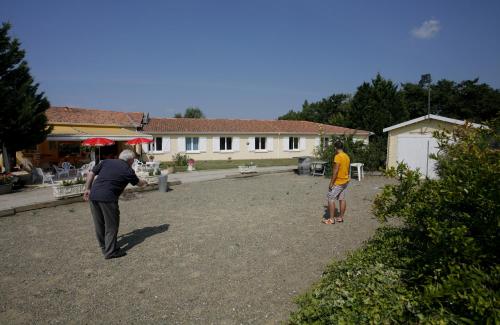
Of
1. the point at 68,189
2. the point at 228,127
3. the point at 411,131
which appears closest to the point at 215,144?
the point at 228,127

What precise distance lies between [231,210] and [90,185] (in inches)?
173

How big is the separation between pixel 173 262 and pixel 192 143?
2604 centimetres

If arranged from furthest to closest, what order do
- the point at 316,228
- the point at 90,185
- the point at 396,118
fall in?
the point at 396,118 → the point at 316,228 → the point at 90,185

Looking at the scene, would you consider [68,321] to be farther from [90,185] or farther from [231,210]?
[231,210]

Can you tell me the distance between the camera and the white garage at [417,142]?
1614cm

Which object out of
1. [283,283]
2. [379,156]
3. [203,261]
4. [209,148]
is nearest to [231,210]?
[203,261]

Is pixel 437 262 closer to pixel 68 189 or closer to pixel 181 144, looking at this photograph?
pixel 68 189

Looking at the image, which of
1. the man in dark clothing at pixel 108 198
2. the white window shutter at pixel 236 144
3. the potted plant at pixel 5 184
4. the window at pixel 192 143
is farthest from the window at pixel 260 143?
the man in dark clothing at pixel 108 198

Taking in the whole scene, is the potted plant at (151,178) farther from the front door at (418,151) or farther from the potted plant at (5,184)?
the front door at (418,151)

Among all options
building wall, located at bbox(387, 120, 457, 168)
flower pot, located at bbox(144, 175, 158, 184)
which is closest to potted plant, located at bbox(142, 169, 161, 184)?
flower pot, located at bbox(144, 175, 158, 184)

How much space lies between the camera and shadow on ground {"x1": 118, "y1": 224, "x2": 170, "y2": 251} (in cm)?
624

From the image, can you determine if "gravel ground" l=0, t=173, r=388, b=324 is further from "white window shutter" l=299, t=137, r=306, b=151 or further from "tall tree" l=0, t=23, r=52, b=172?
"white window shutter" l=299, t=137, r=306, b=151

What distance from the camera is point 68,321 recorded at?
11.7 ft

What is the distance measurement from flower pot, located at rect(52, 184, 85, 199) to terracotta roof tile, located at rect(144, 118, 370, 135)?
18.3 metres
